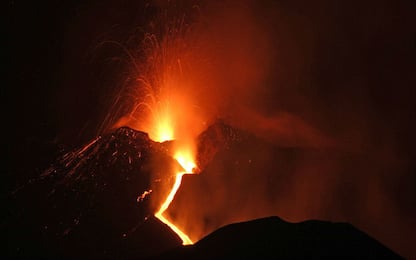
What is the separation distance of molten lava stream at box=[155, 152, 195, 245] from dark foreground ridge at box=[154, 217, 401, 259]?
609 centimetres

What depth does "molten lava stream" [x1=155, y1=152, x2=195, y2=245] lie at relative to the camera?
1334 cm

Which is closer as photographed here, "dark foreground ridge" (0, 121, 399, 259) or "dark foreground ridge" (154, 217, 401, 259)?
"dark foreground ridge" (154, 217, 401, 259)

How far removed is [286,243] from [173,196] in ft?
27.8

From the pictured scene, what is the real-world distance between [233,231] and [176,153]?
868 centimetres

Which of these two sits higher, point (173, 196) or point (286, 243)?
point (286, 243)

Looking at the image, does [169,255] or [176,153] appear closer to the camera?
[169,255]

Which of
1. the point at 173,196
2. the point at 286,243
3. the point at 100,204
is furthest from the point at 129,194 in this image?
the point at 286,243

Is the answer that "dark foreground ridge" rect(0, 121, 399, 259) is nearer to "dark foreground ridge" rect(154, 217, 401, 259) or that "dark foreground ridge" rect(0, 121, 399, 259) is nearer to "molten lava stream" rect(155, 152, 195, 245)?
"molten lava stream" rect(155, 152, 195, 245)

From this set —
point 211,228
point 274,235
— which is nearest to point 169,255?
point 274,235

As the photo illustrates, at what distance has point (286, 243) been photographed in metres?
6.26

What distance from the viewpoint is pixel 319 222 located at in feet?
21.4

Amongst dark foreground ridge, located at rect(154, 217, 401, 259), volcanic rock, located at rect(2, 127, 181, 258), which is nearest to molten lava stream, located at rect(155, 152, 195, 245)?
volcanic rock, located at rect(2, 127, 181, 258)

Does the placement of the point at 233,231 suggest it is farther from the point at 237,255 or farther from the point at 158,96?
the point at 158,96

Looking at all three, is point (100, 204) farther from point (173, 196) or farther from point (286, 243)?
point (286, 243)
